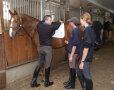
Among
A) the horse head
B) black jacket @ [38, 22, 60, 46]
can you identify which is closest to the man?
black jacket @ [38, 22, 60, 46]

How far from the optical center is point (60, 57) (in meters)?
4.64

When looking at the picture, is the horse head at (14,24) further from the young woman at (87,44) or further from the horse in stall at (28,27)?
the young woman at (87,44)

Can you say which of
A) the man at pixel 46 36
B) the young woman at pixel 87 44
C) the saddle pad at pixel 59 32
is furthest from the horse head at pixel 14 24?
the young woman at pixel 87 44

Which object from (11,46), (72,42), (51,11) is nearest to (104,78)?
(72,42)

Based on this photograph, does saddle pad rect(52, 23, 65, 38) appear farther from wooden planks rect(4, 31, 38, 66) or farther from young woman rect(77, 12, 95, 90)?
young woman rect(77, 12, 95, 90)

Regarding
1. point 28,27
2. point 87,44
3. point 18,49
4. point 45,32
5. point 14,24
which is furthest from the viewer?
point 18,49

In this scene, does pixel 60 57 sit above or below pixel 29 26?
below

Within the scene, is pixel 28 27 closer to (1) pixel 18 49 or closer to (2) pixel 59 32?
(1) pixel 18 49

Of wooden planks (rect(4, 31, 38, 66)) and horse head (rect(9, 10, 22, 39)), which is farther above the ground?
horse head (rect(9, 10, 22, 39))

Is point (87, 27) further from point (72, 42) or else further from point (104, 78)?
point (104, 78)

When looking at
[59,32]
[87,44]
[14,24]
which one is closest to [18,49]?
[14,24]

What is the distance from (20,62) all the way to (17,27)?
961 millimetres

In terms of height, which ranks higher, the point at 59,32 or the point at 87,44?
the point at 59,32

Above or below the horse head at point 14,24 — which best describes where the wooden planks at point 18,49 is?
below
